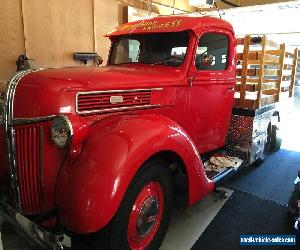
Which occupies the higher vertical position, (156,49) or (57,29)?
(57,29)

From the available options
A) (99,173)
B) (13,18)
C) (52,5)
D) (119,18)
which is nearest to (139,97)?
(99,173)

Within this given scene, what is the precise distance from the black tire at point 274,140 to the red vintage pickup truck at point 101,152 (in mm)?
2234

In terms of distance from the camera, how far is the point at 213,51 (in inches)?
119

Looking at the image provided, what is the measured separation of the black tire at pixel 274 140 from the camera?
4567 millimetres

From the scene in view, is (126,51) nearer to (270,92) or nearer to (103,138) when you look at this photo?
(103,138)

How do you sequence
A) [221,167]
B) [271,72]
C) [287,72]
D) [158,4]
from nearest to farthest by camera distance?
1. [221,167]
2. [271,72]
3. [287,72]
4. [158,4]

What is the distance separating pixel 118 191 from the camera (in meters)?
1.68

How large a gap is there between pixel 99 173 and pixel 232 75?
2.19 meters

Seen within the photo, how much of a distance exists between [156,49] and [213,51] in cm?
62

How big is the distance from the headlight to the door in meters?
1.41

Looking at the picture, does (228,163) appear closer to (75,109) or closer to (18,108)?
(75,109)

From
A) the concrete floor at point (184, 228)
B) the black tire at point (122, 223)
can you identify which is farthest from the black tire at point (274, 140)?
the black tire at point (122, 223)

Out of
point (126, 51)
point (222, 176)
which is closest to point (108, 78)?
point (126, 51)

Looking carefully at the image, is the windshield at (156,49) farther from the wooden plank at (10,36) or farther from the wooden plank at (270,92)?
the wooden plank at (10,36)
